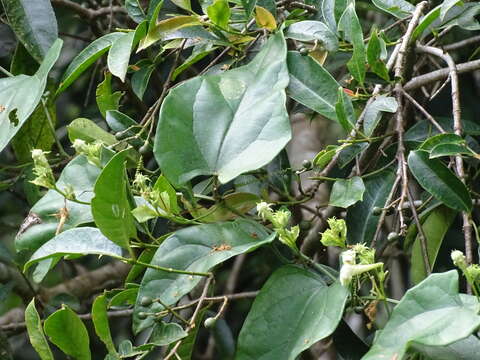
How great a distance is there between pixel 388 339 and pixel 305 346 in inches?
3.2

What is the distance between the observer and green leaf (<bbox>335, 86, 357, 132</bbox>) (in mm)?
837

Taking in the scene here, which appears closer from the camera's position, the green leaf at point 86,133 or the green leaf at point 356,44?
the green leaf at point 356,44

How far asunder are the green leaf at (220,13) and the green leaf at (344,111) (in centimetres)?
16

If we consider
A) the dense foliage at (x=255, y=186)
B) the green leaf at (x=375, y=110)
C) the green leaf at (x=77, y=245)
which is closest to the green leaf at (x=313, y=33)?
the dense foliage at (x=255, y=186)

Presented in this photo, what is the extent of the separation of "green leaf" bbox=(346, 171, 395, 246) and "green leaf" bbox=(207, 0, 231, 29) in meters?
0.26

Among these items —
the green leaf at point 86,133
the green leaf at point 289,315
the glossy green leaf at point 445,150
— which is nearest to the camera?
the green leaf at point 289,315

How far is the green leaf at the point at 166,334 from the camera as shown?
30.2 inches

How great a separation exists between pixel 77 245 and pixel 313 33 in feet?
1.18

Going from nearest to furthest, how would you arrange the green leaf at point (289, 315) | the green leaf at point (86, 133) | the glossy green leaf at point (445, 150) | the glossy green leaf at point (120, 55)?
the green leaf at point (289, 315)
the glossy green leaf at point (445, 150)
the glossy green leaf at point (120, 55)
the green leaf at point (86, 133)

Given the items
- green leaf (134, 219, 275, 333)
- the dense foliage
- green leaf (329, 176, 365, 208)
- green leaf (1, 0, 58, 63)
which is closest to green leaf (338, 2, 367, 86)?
the dense foliage

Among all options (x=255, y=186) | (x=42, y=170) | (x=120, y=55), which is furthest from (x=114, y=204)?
(x=255, y=186)

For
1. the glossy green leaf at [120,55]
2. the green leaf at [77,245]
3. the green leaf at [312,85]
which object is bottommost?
the green leaf at [77,245]

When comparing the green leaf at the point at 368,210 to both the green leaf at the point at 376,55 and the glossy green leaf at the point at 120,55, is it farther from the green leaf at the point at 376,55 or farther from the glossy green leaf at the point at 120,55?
the glossy green leaf at the point at 120,55

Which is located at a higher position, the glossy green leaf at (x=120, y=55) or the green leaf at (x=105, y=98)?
the glossy green leaf at (x=120, y=55)
